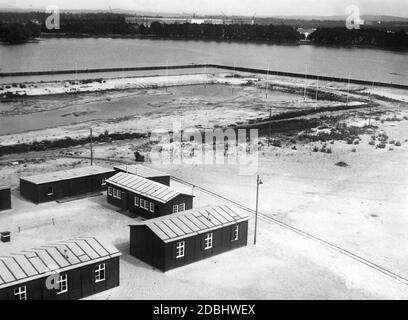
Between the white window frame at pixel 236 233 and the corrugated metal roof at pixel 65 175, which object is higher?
the corrugated metal roof at pixel 65 175

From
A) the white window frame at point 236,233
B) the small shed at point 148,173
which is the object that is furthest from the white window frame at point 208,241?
the small shed at point 148,173

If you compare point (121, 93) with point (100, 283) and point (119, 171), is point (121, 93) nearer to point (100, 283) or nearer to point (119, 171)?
point (119, 171)

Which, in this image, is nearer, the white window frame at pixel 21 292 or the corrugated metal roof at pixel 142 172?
the white window frame at pixel 21 292

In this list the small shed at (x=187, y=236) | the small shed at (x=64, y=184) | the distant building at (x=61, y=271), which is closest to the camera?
the distant building at (x=61, y=271)

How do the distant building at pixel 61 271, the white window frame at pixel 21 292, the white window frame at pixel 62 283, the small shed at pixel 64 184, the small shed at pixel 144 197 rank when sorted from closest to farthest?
1. the white window frame at pixel 21 292
2. the distant building at pixel 61 271
3. the white window frame at pixel 62 283
4. the small shed at pixel 144 197
5. the small shed at pixel 64 184

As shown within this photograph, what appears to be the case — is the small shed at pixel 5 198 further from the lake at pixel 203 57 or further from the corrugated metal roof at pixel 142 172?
the lake at pixel 203 57
